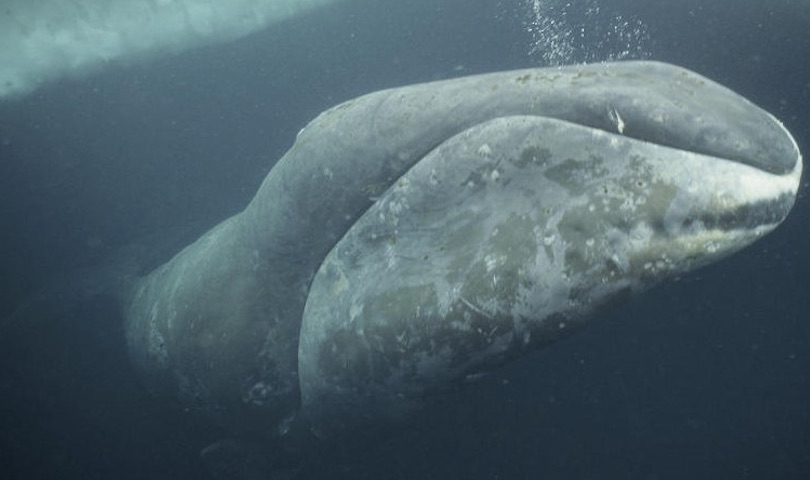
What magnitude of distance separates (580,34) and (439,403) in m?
8.40

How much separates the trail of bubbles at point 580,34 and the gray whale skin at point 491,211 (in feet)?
19.0

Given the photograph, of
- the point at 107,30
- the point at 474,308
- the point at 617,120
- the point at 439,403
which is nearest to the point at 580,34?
the point at 617,120

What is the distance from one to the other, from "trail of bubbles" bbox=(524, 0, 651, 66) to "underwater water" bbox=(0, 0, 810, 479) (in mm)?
48

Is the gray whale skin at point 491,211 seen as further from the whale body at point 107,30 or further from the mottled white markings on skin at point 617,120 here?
the whale body at point 107,30

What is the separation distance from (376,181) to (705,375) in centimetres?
488

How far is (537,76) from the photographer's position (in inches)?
144

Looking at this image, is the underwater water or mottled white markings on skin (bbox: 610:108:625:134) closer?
mottled white markings on skin (bbox: 610:108:625:134)

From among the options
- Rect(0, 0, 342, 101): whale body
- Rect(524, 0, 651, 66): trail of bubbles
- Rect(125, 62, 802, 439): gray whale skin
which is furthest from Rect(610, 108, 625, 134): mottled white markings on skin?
Rect(0, 0, 342, 101): whale body

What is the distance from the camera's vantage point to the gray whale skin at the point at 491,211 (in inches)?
117

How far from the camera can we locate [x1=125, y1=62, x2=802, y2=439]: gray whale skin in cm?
296

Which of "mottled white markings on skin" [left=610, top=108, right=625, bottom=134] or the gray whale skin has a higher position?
"mottled white markings on skin" [left=610, top=108, right=625, bottom=134]

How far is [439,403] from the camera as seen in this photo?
4223mm

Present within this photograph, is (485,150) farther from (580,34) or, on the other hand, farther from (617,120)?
(580,34)

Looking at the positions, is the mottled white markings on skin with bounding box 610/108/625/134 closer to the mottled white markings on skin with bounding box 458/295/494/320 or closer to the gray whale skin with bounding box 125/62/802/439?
the gray whale skin with bounding box 125/62/802/439
